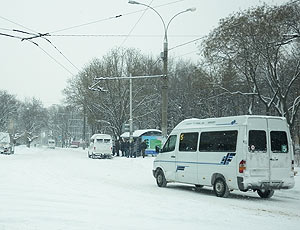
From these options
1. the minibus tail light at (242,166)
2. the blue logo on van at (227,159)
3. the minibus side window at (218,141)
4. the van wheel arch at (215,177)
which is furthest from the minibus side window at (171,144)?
the minibus tail light at (242,166)

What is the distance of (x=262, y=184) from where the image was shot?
13547 millimetres

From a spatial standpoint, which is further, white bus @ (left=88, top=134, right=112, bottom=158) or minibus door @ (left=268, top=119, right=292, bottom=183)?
white bus @ (left=88, top=134, right=112, bottom=158)

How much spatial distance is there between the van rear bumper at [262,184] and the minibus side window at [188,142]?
270 cm

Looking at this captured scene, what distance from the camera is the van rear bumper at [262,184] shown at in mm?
13359

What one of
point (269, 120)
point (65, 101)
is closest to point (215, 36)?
point (269, 120)

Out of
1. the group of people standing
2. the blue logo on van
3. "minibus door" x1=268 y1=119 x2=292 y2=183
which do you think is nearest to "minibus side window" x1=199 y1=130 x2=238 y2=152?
the blue logo on van

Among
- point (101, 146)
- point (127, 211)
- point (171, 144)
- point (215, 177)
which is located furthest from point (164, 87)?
point (101, 146)

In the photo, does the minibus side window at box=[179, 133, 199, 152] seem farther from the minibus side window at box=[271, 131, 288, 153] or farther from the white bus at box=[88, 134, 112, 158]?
the white bus at box=[88, 134, 112, 158]

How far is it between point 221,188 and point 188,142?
98.6 inches

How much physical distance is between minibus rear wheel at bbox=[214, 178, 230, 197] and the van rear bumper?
759mm

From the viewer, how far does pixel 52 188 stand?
1420 centimetres

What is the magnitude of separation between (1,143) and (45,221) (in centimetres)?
4055

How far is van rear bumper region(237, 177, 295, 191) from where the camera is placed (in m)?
13.4

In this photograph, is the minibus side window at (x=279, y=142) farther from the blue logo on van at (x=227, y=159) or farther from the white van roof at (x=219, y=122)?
the blue logo on van at (x=227, y=159)
